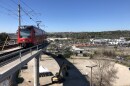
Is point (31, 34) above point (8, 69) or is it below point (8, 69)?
above

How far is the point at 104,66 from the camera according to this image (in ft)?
204

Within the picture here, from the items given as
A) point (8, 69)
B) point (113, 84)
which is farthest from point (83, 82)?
point (8, 69)

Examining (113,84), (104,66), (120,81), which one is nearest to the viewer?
(113,84)

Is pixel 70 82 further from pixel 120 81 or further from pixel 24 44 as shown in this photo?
pixel 24 44

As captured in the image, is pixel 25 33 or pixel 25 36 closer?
pixel 25 36

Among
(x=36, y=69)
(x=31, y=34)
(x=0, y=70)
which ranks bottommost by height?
(x=36, y=69)

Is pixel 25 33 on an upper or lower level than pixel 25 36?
upper

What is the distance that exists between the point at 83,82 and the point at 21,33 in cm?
2248

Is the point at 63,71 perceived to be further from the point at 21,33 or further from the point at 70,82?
the point at 21,33

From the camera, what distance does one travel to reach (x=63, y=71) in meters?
63.3

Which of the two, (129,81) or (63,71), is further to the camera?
(63,71)

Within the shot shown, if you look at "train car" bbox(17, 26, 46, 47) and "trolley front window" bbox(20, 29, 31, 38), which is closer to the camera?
"train car" bbox(17, 26, 46, 47)

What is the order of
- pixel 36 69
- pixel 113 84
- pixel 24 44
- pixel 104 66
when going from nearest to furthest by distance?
1. pixel 24 44
2. pixel 36 69
3. pixel 113 84
4. pixel 104 66

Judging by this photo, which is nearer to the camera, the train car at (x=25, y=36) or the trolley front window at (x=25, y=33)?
the train car at (x=25, y=36)
